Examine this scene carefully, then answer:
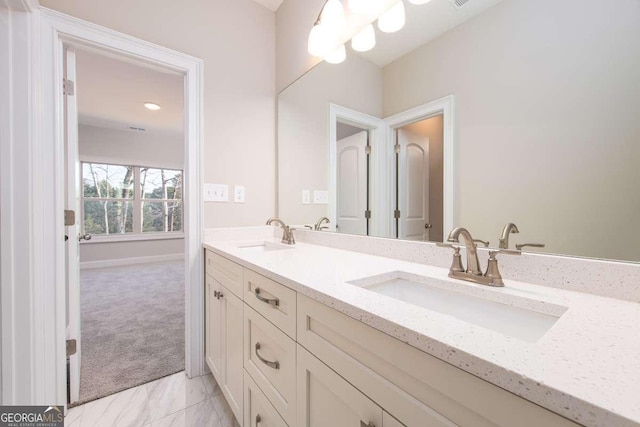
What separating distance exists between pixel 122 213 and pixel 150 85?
3.03m

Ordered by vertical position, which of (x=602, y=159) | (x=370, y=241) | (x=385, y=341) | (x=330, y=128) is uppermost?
(x=330, y=128)

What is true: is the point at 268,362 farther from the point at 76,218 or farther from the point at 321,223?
the point at 76,218

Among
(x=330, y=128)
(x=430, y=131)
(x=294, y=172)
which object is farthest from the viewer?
(x=294, y=172)

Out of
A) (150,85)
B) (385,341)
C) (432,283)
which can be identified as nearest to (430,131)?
(432,283)

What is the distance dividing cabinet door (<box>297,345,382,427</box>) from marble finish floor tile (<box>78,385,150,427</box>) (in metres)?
1.16

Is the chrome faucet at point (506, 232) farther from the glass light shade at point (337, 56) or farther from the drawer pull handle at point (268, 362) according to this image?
the glass light shade at point (337, 56)

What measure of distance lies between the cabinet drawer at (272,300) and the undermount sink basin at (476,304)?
21cm

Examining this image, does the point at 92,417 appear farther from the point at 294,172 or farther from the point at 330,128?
the point at 330,128

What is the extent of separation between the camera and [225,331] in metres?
1.36

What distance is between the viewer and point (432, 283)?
2.82ft

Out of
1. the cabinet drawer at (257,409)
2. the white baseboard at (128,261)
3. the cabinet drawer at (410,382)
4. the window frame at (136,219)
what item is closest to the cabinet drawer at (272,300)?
the cabinet drawer at (410,382)

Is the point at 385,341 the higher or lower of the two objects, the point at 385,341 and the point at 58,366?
the higher

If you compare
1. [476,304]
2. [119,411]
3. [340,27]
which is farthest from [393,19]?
[119,411]

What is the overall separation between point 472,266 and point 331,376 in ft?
1.76
